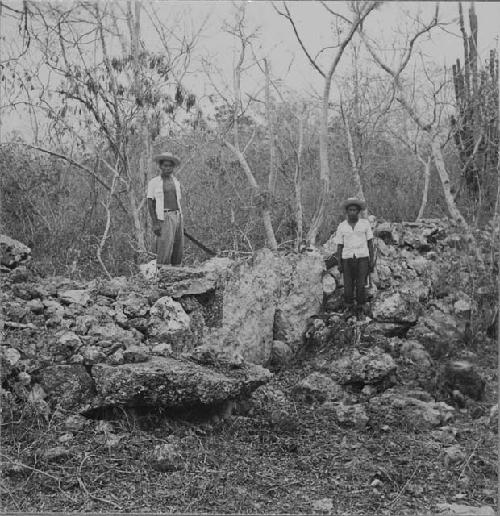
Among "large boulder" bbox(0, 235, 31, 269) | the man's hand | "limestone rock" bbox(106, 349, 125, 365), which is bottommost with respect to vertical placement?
"limestone rock" bbox(106, 349, 125, 365)

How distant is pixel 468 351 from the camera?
5.08 m

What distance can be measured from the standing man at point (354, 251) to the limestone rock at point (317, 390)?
82 cm

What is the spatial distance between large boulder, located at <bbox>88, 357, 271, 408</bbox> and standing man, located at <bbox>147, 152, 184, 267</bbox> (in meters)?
1.24

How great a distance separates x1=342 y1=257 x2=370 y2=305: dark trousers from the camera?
5.32m

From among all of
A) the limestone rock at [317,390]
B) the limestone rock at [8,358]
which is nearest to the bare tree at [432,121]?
the limestone rock at [317,390]

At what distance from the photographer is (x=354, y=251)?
5.29 m

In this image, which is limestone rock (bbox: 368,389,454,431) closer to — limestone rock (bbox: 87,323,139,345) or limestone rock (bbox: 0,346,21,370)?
limestone rock (bbox: 87,323,139,345)

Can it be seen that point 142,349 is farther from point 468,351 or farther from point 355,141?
point 355,141

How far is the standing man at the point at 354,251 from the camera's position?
526 centimetres

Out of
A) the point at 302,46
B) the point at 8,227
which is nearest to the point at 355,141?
the point at 302,46

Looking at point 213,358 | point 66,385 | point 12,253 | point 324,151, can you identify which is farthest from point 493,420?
point 12,253

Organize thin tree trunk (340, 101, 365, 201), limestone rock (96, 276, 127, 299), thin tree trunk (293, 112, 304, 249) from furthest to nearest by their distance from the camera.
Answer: thin tree trunk (293, 112, 304, 249), thin tree trunk (340, 101, 365, 201), limestone rock (96, 276, 127, 299)

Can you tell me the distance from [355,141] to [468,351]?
1.97 meters

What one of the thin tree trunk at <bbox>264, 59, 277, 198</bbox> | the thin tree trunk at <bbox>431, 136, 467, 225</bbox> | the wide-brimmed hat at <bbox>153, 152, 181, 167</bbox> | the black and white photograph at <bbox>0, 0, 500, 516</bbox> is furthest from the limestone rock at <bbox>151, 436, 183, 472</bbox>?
the thin tree trunk at <bbox>431, 136, 467, 225</bbox>
